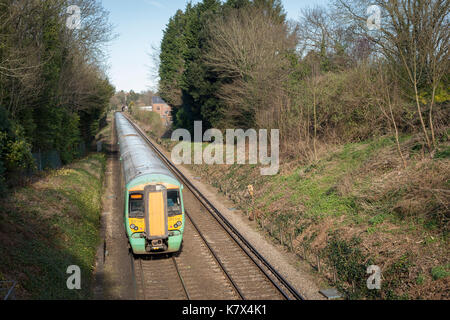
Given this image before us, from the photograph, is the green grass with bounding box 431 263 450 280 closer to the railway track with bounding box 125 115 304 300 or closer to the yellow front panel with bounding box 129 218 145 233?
the railway track with bounding box 125 115 304 300

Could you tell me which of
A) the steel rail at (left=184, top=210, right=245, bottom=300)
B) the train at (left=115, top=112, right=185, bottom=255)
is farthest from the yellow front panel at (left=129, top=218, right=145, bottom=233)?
the steel rail at (left=184, top=210, right=245, bottom=300)

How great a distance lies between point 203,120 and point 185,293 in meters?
30.4

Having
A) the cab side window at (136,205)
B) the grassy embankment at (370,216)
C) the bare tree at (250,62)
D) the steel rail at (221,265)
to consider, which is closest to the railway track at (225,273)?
the steel rail at (221,265)

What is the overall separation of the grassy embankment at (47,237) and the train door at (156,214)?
217 centimetres

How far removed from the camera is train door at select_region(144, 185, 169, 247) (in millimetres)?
11758

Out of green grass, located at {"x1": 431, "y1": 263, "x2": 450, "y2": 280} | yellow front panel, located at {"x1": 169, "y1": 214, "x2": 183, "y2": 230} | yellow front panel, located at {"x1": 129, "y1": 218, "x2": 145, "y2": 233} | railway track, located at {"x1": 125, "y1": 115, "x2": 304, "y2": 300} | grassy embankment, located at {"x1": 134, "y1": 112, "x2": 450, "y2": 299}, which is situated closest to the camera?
green grass, located at {"x1": 431, "y1": 263, "x2": 450, "y2": 280}

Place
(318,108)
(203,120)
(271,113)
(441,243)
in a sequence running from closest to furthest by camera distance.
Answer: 1. (441,243)
2. (318,108)
3. (271,113)
4. (203,120)

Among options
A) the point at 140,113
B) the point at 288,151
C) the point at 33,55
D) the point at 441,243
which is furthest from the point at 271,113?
the point at 140,113

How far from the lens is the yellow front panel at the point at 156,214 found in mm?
11776

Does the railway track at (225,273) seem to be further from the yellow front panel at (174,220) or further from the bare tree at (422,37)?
the bare tree at (422,37)

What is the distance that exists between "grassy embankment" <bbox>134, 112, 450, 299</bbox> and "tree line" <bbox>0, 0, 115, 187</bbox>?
449 inches

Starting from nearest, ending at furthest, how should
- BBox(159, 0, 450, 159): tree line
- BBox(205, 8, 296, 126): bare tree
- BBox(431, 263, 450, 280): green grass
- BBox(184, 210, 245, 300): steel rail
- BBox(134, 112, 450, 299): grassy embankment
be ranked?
1. BBox(431, 263, 450, 280): green grass
2. BBox(134, 112, 450, 299): grassy embankment
3. BBox(184, 210, 245, 300): steel rail
4. BBox(159, 0, 450, 159): tree line
5. BBox(205, 8, 296, 126): bare tree

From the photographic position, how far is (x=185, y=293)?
10.4 metres
